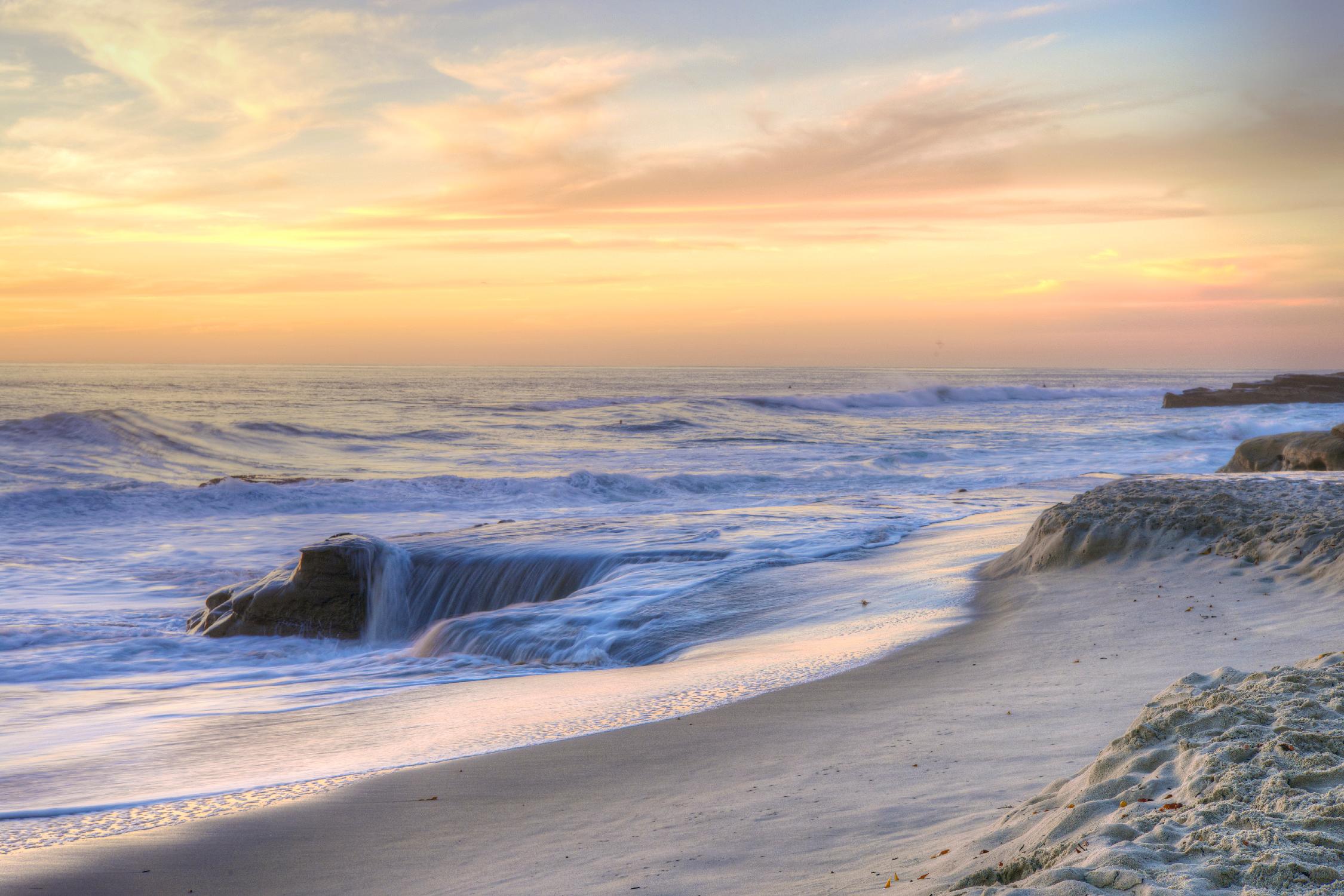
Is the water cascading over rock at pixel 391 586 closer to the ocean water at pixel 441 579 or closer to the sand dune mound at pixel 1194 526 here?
the ocean water at pixel 441 579

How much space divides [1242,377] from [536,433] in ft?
349

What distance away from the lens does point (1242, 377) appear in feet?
369

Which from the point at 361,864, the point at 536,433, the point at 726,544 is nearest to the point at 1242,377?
the point at 536,433

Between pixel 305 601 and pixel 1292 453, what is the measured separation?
14188mm

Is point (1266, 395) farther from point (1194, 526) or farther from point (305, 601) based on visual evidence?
point (305, 601)

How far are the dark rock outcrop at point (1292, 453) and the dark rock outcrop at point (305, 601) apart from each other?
41.0 feet

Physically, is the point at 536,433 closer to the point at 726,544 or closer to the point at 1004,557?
the point at 726,544

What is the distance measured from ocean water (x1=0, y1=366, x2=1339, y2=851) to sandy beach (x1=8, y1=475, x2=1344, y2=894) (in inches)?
15.7

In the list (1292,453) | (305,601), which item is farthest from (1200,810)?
(1292,453)

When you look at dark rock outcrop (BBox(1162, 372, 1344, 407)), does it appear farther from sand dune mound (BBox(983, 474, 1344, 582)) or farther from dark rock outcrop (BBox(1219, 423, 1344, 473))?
sand dune mound (BBox(983, 474, 1344, 582))

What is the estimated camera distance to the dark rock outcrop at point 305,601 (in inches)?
353

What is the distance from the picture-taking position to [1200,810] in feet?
7.60

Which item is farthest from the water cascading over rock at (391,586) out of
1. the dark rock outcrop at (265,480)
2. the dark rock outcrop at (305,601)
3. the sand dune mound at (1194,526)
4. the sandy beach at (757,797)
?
the dark rock outcrop at (265,480)

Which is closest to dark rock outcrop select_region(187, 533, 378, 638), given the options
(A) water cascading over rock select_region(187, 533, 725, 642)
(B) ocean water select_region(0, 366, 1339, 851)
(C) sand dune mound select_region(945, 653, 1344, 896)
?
(A) water cascading over rock select_region(187, 533, 725, 642)
